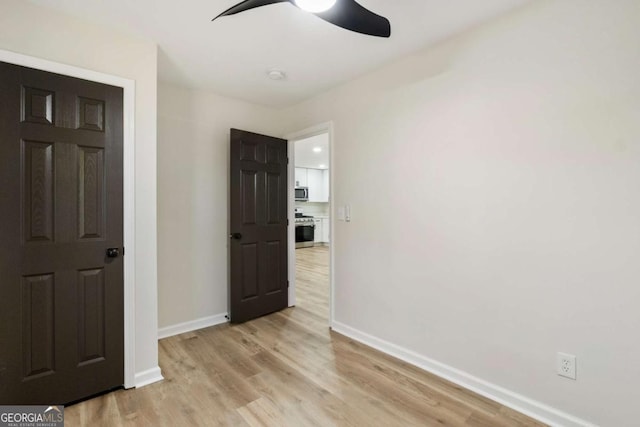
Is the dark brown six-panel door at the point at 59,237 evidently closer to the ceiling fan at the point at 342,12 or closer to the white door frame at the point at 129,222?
the white door frame at the point at 129,222

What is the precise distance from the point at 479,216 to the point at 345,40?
1.57 meters

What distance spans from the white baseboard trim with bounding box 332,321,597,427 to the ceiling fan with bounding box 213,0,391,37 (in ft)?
7.40

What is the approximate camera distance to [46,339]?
6.00 ft

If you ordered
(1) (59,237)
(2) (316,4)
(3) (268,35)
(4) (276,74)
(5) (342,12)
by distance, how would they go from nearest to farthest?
(2) (316,4) < (5) (342,12) < (1) (59,237) < (3) (268,35) < (4) (276,74)

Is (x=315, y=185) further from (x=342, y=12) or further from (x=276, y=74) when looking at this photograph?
Result: (x=342, y=12)

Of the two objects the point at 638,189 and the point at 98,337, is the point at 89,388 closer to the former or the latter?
the point at 98,337

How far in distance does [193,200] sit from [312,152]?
4490mm

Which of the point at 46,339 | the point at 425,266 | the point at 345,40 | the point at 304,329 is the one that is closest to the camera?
the point at 46,339

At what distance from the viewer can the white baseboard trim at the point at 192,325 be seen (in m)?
Result: 2.94

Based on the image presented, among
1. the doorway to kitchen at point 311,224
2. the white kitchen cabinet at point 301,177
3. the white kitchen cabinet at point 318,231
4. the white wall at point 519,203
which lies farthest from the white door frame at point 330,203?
the white kitchen cabinet at point 318,231

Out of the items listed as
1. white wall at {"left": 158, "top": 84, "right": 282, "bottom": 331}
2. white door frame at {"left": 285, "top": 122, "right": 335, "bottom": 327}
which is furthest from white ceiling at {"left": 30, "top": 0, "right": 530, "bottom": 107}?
white door frame at {"left": 285, "top": 122, "right": 335, "bottom": 327}

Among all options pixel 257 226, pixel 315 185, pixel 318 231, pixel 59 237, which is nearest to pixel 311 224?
pixel 318 231

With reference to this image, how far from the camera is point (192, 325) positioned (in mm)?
3109

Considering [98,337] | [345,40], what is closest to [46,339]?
[98,337]
